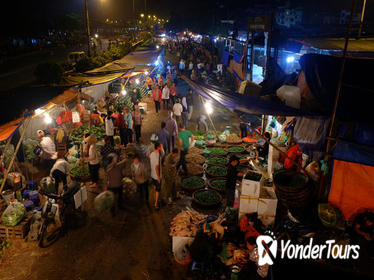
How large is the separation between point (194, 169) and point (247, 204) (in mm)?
3908

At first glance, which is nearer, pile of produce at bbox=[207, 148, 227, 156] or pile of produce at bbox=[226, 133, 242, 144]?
pile of produce at bbox=[207, 148, 227, 156]

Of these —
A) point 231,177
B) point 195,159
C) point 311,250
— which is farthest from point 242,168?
point 311,250

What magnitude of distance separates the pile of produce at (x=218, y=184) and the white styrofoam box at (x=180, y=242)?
10.1ft

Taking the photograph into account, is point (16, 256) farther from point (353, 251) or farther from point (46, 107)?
point (353, 251)

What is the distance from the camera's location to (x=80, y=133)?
12453mm

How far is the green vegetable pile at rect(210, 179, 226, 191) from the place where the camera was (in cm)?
909

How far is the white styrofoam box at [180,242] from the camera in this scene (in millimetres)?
6100

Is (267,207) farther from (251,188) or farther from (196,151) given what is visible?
(196,151)

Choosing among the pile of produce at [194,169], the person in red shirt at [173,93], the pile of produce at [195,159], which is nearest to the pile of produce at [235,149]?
the pile of produce at [195,159]

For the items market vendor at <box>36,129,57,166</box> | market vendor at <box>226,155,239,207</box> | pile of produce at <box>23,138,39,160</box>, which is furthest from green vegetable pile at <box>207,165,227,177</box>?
pile of produce at <box>23,138,39,160</box>

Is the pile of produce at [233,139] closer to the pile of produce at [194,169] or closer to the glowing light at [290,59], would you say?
A: the pile of produce at [194,169]

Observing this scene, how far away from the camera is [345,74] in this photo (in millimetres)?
6172

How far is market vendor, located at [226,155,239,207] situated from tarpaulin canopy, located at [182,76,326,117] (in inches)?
90.1

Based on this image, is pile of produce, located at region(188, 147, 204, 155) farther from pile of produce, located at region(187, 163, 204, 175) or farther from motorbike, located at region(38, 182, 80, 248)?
motorbike, located at region(38, 182, 80, 248)
